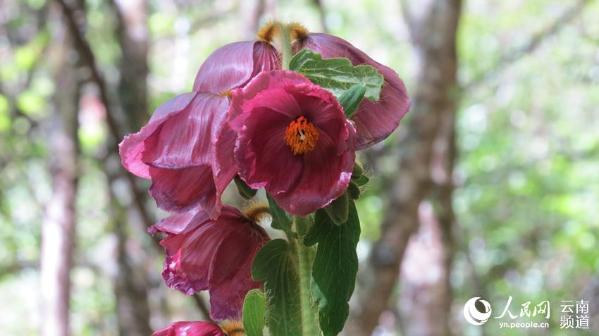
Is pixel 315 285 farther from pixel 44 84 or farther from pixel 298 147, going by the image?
pixel 44 84

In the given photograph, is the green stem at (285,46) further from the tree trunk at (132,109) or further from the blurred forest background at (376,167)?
the tree trunk at (132,109)

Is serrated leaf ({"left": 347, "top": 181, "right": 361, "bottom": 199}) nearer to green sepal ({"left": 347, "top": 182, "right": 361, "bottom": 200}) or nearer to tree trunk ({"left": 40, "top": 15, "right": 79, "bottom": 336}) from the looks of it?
green sepal ({"left": 347, "top": 182, "right": 361, "bottom": 200})

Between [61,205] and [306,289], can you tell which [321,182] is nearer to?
[306,289]

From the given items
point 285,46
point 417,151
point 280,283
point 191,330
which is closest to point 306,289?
point 280,283

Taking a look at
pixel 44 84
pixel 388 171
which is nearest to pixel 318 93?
pixel 388 171

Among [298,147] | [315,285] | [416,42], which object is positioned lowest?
[315,285]

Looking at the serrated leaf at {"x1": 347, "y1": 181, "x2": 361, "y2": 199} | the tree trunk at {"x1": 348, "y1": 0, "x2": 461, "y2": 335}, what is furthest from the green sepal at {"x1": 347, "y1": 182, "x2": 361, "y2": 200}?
the tree trunk at {"x1": 348, "y1": 0, "x2": 461, "y2": 335}

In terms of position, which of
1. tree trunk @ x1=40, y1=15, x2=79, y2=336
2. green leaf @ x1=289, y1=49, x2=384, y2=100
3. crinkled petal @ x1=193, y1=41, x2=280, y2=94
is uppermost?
tree trunk @ x1=40, y1=15, x2=79, y2=336
